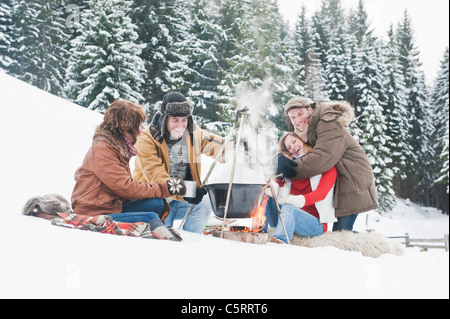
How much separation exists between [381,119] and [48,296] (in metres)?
18.6

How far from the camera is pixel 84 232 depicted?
2.78 m

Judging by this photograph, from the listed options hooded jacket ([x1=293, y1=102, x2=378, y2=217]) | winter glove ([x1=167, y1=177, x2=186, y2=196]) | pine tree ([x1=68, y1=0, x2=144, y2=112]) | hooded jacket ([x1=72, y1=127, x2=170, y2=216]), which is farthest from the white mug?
pine tree ([x1=68, y1=0, x2=144, y2=112])

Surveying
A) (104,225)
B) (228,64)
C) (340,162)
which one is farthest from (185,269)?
(228,64)

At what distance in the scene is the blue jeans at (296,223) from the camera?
3439 millimetres

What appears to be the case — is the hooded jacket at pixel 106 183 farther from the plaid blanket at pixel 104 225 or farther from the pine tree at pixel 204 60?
the pine tree at pixel 204 60

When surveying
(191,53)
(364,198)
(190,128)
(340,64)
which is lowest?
(364,198)

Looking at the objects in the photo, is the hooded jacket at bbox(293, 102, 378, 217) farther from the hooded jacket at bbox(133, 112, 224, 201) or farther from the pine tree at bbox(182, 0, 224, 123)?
the pine tree at bbox(182, 0, 224, 123)

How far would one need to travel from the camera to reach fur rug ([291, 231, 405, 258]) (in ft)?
11.3

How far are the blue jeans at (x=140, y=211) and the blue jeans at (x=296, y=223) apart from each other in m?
1.02

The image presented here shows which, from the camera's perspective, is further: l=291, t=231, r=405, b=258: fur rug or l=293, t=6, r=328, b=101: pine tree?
l=293, t=6, r=328, b=101: pine tree

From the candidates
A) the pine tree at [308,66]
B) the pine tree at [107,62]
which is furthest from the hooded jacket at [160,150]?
the pine tree at [308,66]

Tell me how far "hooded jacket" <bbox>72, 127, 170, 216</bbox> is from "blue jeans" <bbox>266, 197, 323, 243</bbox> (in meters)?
1.01

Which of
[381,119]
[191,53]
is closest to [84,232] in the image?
[191,53]
